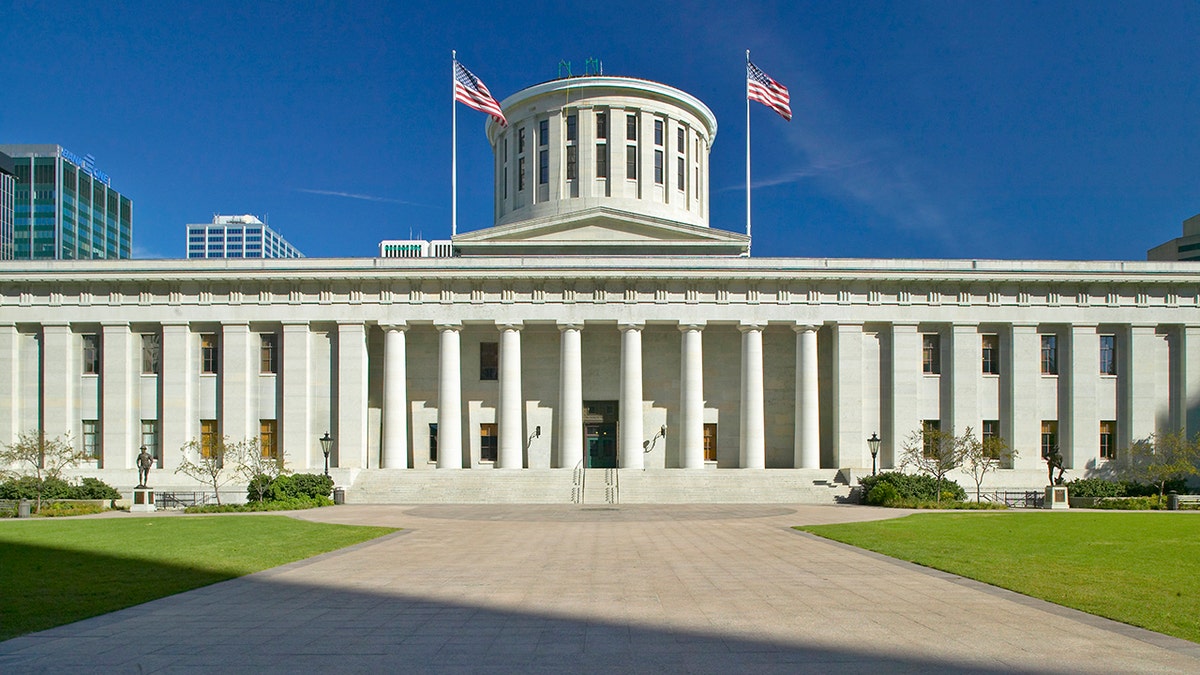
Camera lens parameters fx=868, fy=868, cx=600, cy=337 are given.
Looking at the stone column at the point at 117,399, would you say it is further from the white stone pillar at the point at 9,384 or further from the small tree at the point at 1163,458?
the small tree at the point at 1163,458

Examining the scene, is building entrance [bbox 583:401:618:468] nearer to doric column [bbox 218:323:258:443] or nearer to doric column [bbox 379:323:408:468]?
doric column [bbox 379:323:408:468]

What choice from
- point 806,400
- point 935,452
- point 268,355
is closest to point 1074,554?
point 935,452

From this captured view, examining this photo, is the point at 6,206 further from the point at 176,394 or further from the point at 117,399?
the point at 176,394

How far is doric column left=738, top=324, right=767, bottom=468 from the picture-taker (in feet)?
168

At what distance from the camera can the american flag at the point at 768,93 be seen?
183ft

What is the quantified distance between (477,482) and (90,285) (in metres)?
27.0

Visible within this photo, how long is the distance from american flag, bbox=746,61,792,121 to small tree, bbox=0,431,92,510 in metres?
44.1

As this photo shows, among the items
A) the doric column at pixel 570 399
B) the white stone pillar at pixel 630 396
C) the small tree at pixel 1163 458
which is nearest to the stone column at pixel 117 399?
the doric column at pixel 570 399

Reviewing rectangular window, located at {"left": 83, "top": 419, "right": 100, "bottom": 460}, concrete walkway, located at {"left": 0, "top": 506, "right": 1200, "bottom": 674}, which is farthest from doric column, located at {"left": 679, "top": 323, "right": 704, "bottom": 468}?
rectangular window, located at {"left": 83, "top": 419, "right": 100, "bottom": 460}

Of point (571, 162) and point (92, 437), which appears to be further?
point (571, 162)

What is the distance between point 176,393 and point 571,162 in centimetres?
3163

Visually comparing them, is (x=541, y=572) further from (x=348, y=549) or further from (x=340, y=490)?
(x=340, y=490)

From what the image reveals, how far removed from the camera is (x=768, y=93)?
56.0 m

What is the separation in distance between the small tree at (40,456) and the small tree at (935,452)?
139ft
